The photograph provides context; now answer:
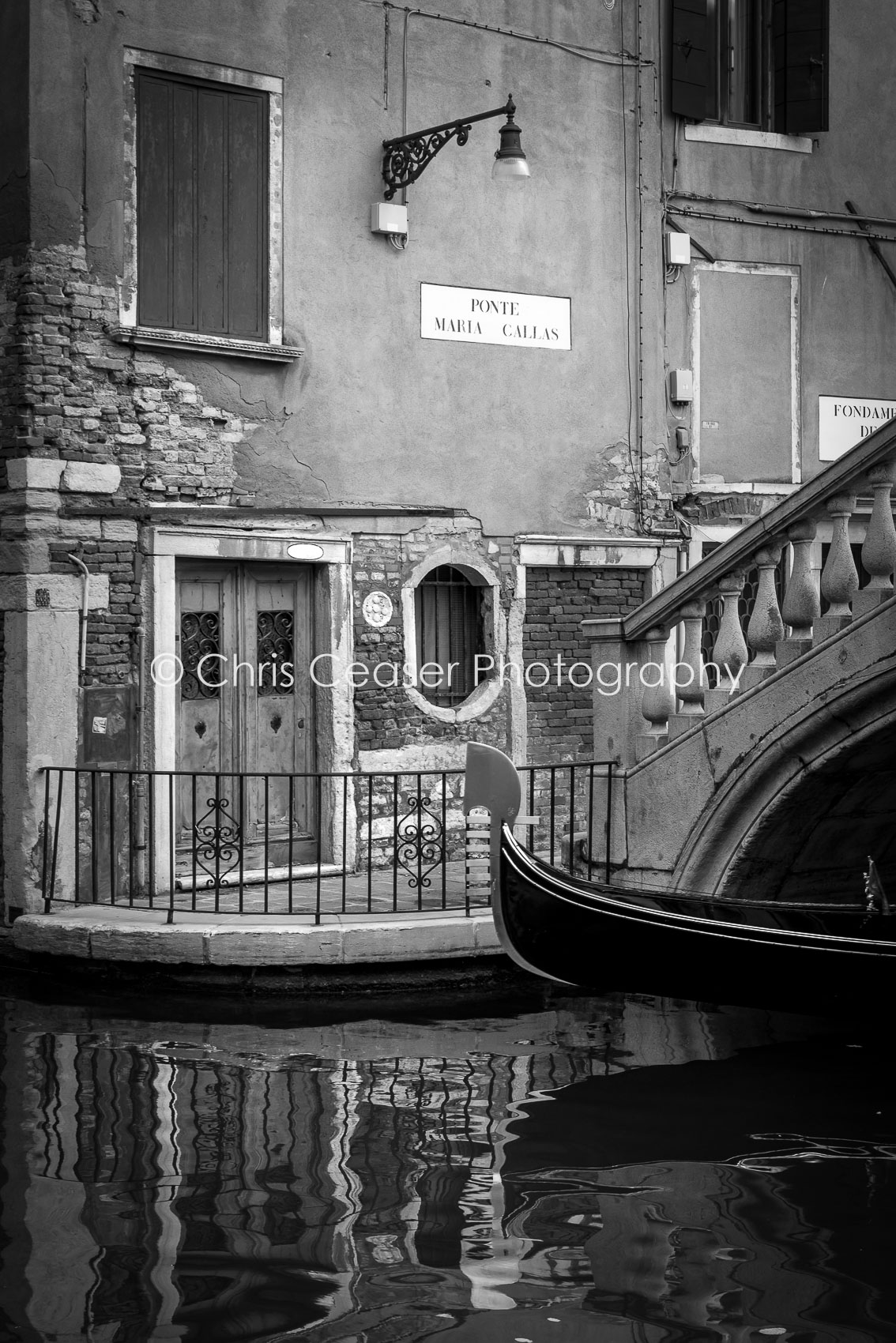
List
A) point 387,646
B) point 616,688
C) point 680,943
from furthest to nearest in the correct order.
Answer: point 387,646 < point 616,688 < point 680,943

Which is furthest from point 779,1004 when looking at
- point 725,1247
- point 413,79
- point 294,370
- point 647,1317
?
point 413,79

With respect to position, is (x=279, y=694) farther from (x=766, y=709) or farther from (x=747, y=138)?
(x=747, y=138)

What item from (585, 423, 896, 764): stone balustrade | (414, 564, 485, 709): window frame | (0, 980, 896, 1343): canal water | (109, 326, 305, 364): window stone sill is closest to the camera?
(0, 980, 896, 1343): canal water

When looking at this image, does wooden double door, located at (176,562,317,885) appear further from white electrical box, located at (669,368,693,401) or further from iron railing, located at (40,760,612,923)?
white electrical box, located at (669,368,693,401)

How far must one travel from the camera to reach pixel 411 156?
30.7 feet

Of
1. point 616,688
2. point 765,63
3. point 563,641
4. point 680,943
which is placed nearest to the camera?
point 680,943

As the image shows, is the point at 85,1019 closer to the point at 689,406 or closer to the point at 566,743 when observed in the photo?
the point at 566,743

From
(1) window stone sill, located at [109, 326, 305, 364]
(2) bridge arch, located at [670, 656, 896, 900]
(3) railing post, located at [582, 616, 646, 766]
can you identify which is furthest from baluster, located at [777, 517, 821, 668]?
(1) window stone sill, located at [109, 326, 305, 364]

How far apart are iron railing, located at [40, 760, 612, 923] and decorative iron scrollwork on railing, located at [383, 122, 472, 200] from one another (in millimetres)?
3474

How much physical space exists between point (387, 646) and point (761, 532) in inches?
117

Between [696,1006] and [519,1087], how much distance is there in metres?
1.79

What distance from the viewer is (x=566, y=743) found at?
10.3m

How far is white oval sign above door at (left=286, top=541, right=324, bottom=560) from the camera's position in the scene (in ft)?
30.1

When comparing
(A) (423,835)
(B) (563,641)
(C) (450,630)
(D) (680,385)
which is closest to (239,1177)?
(A) (423,835)
